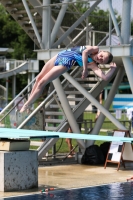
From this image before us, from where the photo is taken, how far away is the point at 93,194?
43.2 ft

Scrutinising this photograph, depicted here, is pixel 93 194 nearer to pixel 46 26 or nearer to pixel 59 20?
pixel 59 20

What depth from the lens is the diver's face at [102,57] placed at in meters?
9.33

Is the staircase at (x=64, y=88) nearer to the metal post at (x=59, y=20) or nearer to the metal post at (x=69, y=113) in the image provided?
the metal post at (x=69, y=113)

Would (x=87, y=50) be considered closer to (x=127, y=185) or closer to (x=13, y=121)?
(x=127, y=185)

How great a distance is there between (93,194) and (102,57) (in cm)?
469

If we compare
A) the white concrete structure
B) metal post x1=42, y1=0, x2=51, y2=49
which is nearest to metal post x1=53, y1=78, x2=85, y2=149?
metal post x1=42, y1=0, x2=51, y2=49

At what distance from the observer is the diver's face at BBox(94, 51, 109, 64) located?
9328 millimetres

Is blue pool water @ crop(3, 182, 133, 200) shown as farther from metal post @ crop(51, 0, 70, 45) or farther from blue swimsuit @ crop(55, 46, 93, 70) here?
metal post @ crop(51, 0, 70, 45)

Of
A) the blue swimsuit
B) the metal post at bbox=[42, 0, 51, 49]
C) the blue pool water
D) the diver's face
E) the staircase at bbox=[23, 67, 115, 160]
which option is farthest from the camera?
the staircase at bbox=[23, 67, 115, 160]

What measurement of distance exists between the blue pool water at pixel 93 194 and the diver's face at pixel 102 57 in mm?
4083

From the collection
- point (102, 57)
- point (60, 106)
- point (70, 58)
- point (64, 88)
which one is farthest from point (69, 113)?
point (102, 57)

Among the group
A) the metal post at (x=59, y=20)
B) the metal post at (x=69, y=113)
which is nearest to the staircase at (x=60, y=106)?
the metal post at (x=69, y=113)

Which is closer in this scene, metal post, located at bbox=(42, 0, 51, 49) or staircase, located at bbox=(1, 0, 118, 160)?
metal post, located at bbox=(42, 0, 51, 49)

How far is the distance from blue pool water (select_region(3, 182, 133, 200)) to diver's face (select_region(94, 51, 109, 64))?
4083mm
